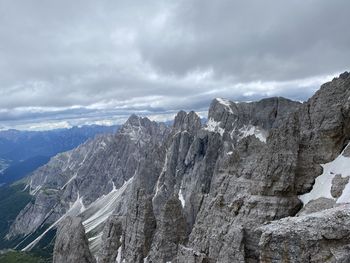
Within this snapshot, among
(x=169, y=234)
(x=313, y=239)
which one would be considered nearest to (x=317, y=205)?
(x=313, y=239)

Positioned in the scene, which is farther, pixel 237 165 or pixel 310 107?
pixel 237 165

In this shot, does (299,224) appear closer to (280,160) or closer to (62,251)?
(280,160)

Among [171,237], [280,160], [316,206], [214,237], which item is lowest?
[171,237]

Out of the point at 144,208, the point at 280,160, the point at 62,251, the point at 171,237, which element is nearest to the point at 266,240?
the point at 280,160

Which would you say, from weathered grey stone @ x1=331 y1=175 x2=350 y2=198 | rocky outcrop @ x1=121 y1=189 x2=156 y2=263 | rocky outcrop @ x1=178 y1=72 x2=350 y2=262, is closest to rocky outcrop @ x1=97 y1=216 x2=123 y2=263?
rocky outcrop @ x1=121 y1=189 x2=156 y2=263

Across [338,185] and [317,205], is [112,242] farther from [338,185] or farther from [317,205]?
[317,205]
